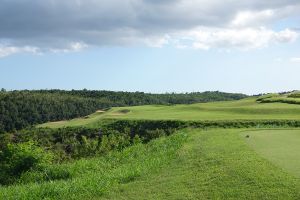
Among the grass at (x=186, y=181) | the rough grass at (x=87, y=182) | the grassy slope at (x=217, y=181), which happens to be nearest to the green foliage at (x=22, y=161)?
the rough grass at (x=87, y=182)

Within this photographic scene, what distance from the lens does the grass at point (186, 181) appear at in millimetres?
9742

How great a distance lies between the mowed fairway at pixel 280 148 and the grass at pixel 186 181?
0.28 meters

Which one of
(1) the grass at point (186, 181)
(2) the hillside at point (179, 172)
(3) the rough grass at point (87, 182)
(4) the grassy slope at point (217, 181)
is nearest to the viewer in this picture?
(4) the grassy slope at point (217, 181)

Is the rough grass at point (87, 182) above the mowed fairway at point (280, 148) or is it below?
below

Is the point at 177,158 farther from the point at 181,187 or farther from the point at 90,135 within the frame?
the point at 90,135

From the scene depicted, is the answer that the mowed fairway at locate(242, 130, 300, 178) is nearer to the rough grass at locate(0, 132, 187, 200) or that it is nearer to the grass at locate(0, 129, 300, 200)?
the grass at locate(0, 129, 300, 200)

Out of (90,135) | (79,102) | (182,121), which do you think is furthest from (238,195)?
(79,102)

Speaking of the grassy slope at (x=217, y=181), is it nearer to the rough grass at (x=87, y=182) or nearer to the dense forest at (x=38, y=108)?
the rough grass at (x=87, y=182)

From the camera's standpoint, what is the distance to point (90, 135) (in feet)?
154

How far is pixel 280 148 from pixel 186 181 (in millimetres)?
4570

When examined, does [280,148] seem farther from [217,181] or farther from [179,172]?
[217,181]

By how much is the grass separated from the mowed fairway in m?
0.28

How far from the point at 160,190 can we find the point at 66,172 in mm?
5207

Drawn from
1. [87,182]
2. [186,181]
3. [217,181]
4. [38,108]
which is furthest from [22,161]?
[38,108]
